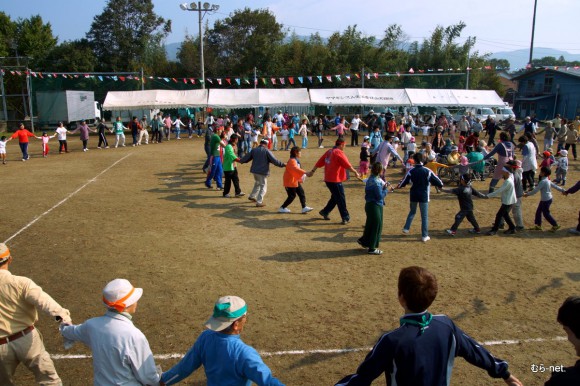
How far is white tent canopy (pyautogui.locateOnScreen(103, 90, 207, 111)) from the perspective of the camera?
2972 centimetres

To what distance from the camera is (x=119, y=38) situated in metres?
49.0

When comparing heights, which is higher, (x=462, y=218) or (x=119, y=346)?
(x=119, y=346)

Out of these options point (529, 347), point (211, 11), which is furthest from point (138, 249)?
point (211, 11)

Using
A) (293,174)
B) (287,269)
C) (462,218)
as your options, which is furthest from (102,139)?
(462,218)

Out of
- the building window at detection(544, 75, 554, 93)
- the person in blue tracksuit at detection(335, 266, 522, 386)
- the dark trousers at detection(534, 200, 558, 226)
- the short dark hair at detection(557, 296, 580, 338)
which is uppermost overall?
the building window at detection(544, 75, 554, 93)

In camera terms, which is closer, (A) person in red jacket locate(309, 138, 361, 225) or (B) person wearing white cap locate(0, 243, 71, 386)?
(B) person wearing white cap locate(0, 243, 71, 386)

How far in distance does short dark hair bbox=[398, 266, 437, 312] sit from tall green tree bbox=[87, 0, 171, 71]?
50.3 meters

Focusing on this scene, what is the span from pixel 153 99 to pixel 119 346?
29.4 metres

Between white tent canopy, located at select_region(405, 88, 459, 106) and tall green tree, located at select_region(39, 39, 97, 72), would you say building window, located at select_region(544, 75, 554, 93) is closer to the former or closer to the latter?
white tent canopy, located at select_region(405, 88, 459, 106)

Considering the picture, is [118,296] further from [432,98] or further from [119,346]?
[432,98]

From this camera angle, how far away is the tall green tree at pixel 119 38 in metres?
48.8

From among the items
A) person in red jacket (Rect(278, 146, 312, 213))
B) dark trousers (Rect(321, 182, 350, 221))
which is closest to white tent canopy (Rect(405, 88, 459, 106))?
person in red jacket (Rect(278, 146, 312, 213))

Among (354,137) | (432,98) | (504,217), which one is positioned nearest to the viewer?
(504,217)

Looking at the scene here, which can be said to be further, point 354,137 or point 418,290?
point 354,137
